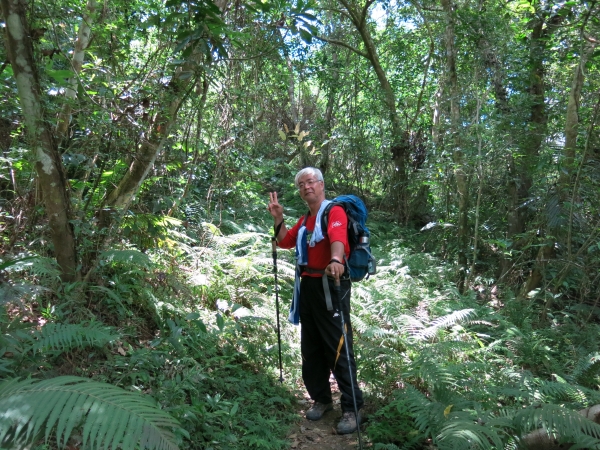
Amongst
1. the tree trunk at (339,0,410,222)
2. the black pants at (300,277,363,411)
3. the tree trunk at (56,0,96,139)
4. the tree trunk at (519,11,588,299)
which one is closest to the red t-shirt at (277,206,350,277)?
the black pants at (300,277,363,411)

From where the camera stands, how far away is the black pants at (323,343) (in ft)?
13.5

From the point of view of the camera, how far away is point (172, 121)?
495 cm

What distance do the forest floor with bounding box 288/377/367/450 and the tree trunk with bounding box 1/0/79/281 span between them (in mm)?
2592

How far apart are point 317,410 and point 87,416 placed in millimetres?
2874

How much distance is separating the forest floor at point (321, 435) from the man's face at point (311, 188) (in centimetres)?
208

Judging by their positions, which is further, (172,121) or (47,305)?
(172,121)

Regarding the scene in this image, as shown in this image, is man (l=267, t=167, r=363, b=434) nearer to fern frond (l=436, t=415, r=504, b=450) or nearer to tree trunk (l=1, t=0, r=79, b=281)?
fern frond (l=436, t=415, r=504, b=450)

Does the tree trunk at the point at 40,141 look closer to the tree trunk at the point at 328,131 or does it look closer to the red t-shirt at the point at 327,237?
the red t-shirt at the point at 327,237

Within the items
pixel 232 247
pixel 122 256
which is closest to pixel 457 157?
pixel 232 247

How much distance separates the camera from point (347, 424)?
→ 13.4ft

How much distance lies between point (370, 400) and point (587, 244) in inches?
170

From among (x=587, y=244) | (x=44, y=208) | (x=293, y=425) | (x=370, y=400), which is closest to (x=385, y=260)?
(x=587, y=244)

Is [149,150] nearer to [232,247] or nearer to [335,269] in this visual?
[335,269]

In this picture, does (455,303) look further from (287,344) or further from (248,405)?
(248,405)
